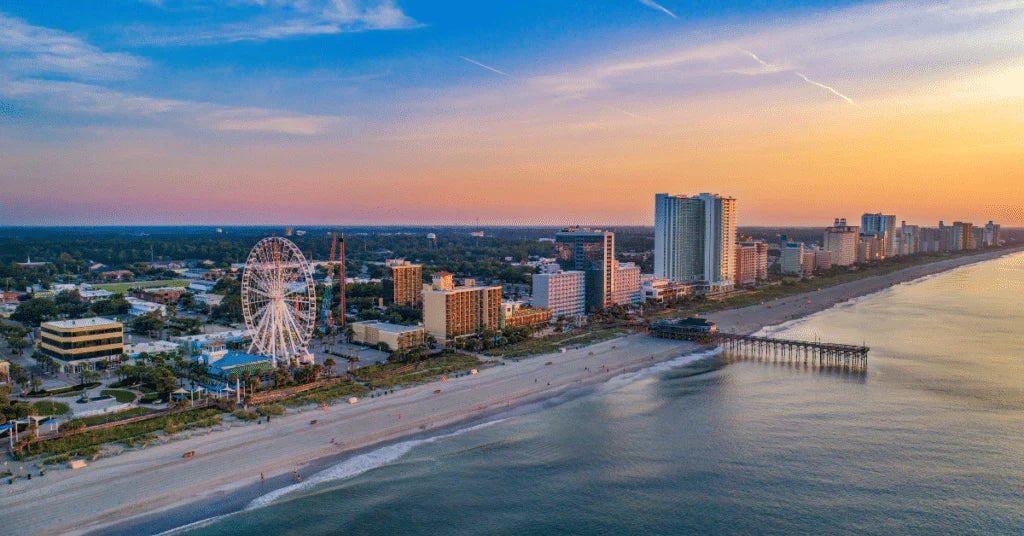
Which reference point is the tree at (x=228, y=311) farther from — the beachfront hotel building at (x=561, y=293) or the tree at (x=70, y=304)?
the beachfront hotel building at (x=561, y=293)

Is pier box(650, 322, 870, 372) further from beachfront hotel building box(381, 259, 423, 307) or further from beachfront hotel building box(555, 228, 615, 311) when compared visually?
beachfront hotel building box(381, 259, 423, 307)

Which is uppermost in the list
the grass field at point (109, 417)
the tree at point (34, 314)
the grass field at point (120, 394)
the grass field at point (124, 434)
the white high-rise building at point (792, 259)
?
the white high-rise building at point (792, 259)

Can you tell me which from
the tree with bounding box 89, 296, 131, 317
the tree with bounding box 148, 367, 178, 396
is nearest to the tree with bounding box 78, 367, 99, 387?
the tree with bounding box 148, 367, 178, 396

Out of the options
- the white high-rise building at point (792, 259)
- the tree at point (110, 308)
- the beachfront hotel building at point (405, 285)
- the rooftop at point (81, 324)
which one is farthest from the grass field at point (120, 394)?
the white high-rise building at point (792, 259)

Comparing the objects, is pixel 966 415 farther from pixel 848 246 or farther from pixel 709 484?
pixel 848 246

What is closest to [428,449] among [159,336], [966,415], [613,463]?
[613,463]

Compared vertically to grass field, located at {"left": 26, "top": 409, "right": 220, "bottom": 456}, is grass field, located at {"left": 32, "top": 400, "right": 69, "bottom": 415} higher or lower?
higher

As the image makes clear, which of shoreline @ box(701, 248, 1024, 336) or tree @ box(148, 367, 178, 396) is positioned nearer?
tree @ box(148, 367, 178, 396)
